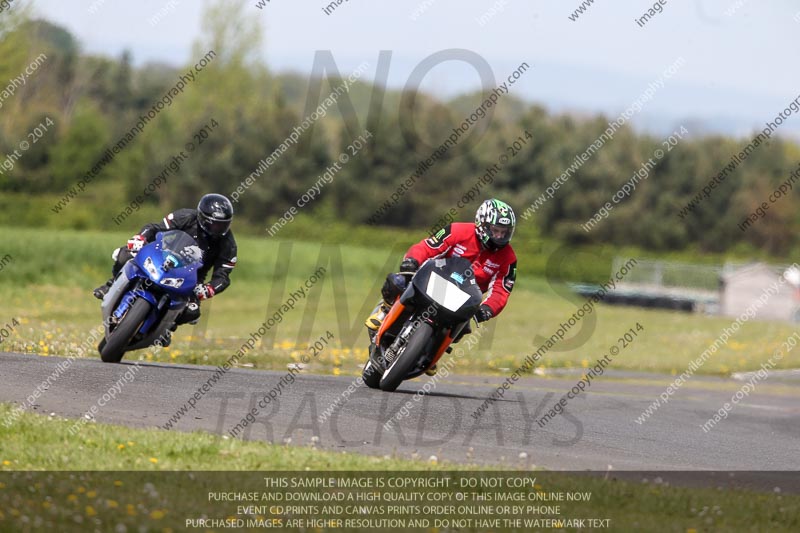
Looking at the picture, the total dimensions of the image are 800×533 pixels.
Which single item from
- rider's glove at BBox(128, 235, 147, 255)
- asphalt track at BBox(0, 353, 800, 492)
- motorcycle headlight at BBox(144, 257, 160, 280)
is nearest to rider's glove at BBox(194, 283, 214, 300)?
motorcycle headlight at BBox(144, 257, 160, 280)

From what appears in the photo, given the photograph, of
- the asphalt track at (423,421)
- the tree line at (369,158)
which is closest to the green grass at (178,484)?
the asphalt track at (423,421)

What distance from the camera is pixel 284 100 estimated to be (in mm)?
77000

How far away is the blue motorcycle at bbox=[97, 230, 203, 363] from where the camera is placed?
1234cm

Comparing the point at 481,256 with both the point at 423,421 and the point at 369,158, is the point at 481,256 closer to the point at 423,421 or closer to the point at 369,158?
the point at 423,421

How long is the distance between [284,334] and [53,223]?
88.8ft

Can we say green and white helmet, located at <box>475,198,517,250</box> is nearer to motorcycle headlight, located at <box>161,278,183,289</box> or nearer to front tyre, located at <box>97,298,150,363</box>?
motorcycle headlight, located at <box>161,278,183,289</box>

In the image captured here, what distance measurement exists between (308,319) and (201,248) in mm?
21696

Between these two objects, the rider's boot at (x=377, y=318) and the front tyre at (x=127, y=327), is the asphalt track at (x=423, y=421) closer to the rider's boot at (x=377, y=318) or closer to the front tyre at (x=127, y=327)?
the front tyre at (x=127, y=327)

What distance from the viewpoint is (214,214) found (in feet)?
42.4

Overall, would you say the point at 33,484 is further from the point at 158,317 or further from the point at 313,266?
the point at 313,266

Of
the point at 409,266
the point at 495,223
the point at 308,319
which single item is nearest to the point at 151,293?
the point at 409,266

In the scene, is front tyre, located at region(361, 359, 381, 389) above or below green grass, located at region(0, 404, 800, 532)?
below

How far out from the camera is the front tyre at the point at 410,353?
1152 cm

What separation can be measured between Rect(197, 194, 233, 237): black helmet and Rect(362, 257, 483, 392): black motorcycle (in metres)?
2.29
